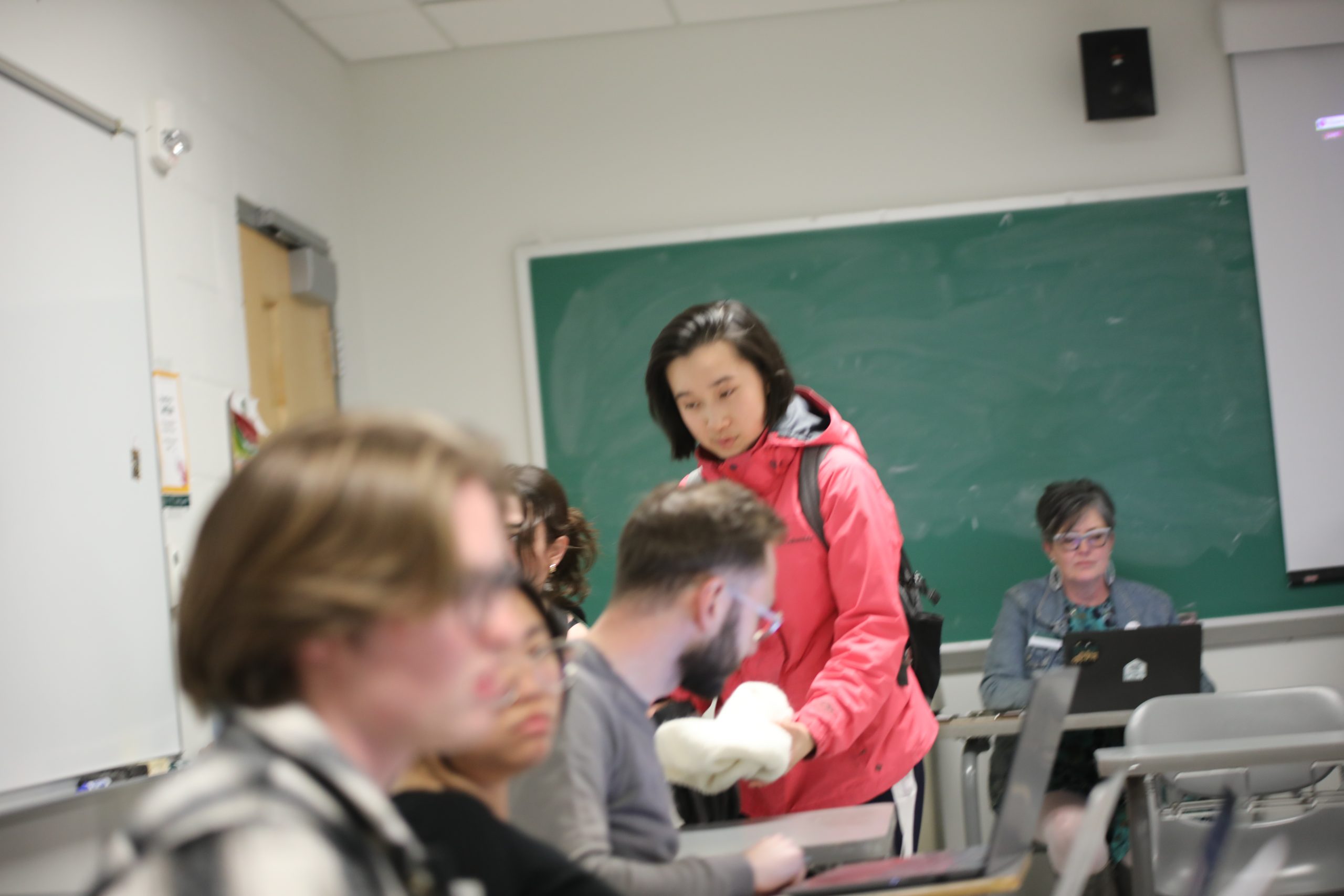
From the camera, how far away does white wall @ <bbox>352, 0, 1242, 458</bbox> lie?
4172 mm

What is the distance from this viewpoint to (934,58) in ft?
13.8

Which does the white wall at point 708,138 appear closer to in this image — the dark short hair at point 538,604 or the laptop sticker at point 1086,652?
the laptop sticker at point 1086,652

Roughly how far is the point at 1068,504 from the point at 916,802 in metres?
1.69

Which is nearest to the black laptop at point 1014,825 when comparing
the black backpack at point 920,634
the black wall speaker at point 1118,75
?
the black backpack at point 920,634

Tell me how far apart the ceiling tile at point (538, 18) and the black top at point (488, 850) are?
3.38m

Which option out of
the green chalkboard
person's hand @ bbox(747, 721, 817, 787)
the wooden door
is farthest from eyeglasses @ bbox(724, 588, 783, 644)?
the green chalkboard

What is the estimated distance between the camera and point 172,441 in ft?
9.35

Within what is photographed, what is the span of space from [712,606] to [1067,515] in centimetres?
241

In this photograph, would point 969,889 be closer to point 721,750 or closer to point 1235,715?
point 721,750

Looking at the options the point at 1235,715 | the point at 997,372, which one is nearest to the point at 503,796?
the point at 1235,715

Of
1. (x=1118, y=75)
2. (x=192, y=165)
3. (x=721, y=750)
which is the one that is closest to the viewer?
(x=721, y=750)

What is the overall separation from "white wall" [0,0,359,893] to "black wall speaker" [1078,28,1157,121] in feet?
8.27

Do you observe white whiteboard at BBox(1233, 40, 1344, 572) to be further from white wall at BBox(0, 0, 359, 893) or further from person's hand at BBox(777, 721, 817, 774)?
white wall at BBox(0, 0, 359, 893)

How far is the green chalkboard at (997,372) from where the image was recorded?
406cm
